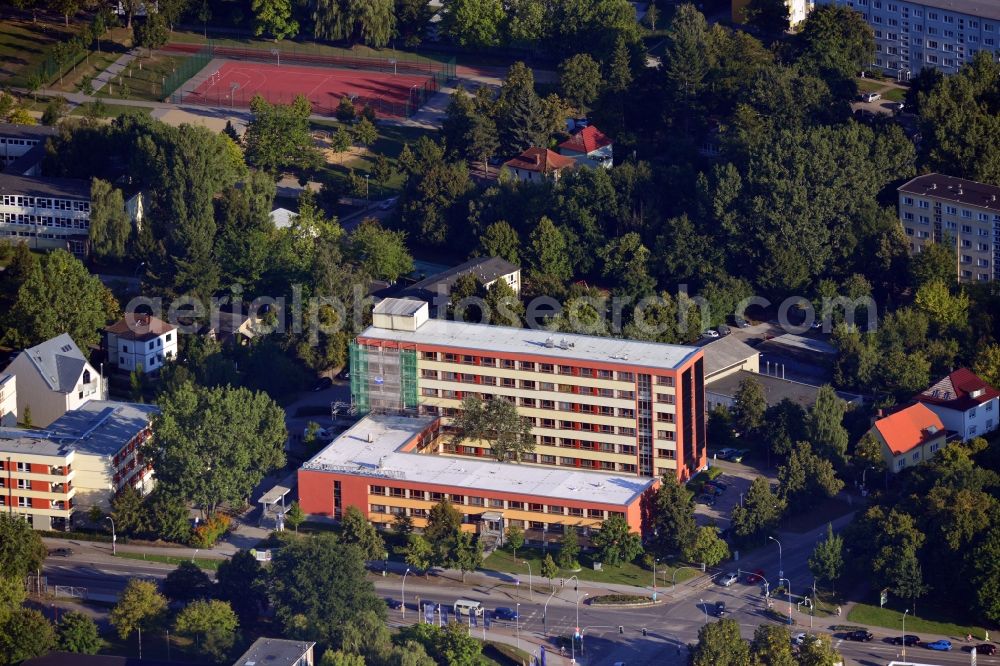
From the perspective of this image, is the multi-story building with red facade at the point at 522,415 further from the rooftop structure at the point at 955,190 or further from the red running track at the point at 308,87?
the red running track at the point at 308,87

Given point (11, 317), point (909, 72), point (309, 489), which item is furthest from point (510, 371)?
point (909, 72)

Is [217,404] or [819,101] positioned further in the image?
[819,101]

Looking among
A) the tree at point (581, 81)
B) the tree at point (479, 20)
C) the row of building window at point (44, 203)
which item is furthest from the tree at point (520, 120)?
the row of building window at point (44, 203)

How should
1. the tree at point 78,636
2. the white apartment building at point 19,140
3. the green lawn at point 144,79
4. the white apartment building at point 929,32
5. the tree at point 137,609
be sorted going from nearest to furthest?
the tree at point 78,636 → the tree at point 137,609 → the white apartment building at point 19,140 → the white apartment building at point 929,32 → the green lawn at point 144,79

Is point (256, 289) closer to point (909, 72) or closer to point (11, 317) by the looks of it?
point (11, 317)

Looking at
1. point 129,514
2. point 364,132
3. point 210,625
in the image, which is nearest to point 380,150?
point 364,132

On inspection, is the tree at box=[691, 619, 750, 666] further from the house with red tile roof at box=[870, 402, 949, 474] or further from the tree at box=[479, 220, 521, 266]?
the tree at box=[479, 220, 521, 266]

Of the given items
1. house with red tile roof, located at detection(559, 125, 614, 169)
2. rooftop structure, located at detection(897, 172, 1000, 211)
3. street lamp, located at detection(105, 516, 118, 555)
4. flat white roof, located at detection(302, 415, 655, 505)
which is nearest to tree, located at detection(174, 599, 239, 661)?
street lamp, located at detection(105, 516, 118, 555)
